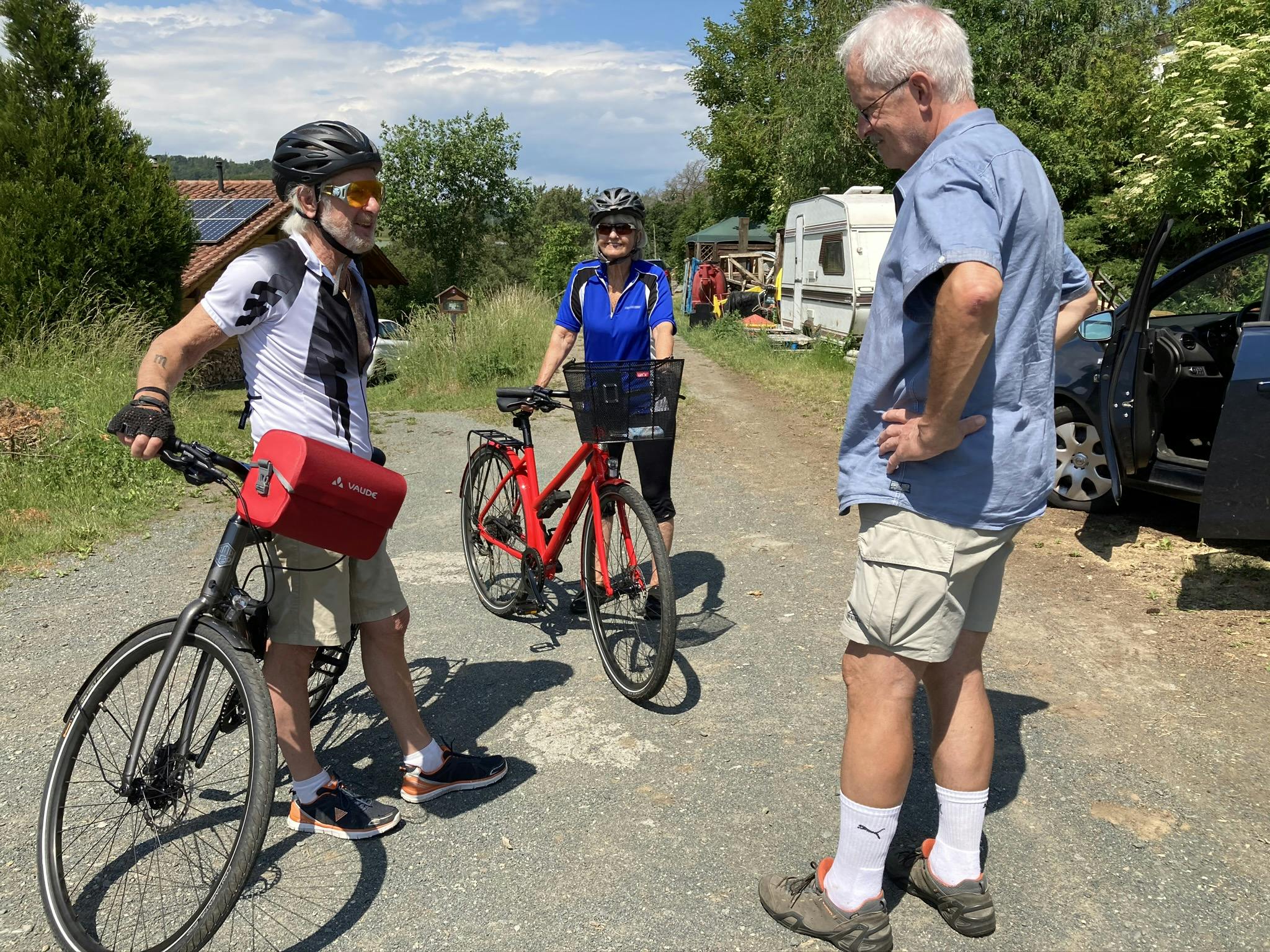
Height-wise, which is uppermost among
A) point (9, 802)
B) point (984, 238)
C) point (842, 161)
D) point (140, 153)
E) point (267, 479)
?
point (842, 161)

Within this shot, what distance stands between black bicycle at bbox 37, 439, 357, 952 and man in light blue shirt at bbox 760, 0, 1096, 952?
4.84 ft

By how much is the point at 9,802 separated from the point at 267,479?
5.85 ft

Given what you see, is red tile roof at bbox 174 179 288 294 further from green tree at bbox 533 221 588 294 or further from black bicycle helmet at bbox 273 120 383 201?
black bicycle helmet at bbox 273 120 383 201

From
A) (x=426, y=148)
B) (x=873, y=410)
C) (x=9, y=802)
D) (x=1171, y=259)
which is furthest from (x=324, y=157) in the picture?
(x=426, y=148)

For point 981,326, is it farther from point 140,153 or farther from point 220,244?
point 220,244

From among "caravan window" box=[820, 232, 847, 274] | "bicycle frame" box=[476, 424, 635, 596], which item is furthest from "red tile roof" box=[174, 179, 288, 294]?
"bicycle frame" box=[476, 424, 635, 596]

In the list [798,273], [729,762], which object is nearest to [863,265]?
[798,273]

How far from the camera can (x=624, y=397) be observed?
12.7ft

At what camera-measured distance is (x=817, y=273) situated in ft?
62.4

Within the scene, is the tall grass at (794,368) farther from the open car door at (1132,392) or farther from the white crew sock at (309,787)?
the white crew sock at (309,787)

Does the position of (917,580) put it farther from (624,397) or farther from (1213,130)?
(1213,130)

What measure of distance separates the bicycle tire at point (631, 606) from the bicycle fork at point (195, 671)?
1.65 meters

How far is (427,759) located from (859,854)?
1.48m

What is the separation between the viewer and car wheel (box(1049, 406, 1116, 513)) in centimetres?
644
